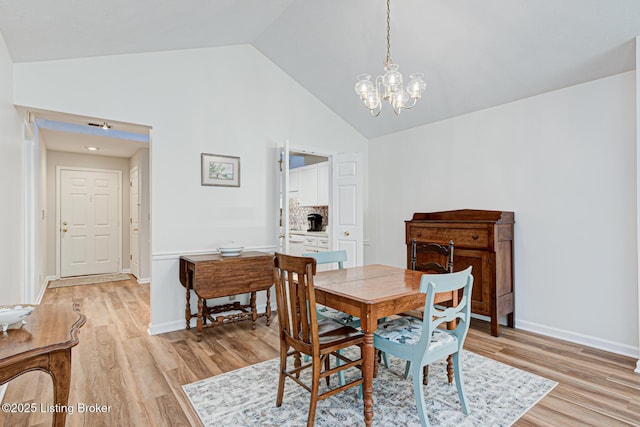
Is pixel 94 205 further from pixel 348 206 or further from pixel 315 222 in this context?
pixel 348 206

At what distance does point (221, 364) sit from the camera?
8.46ft

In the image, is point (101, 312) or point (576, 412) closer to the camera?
point (576, 412)

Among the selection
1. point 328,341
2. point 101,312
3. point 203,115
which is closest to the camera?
point 328,341

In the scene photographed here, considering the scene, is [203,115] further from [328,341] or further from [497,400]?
[497,400]

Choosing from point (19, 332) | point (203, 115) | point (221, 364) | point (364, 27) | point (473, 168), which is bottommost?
point (221, 364)

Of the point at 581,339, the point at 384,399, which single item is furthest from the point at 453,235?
the point at 384,399

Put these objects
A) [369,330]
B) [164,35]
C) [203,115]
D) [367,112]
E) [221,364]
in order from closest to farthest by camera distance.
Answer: [369,330], [221,364], [164,35], [203,115], [367,112]

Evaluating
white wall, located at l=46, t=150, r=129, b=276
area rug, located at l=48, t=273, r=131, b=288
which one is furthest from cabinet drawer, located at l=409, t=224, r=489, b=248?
white wall, located at l=46, t=150, r=129, b=276

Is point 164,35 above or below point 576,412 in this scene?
above

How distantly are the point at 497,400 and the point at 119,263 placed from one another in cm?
670

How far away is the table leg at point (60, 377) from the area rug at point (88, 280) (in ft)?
16.7

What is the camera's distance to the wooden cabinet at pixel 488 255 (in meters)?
3.10

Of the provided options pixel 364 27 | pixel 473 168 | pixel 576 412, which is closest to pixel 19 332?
pixel 576 412

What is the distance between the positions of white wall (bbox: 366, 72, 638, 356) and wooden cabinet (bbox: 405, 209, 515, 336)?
0.17 metres
